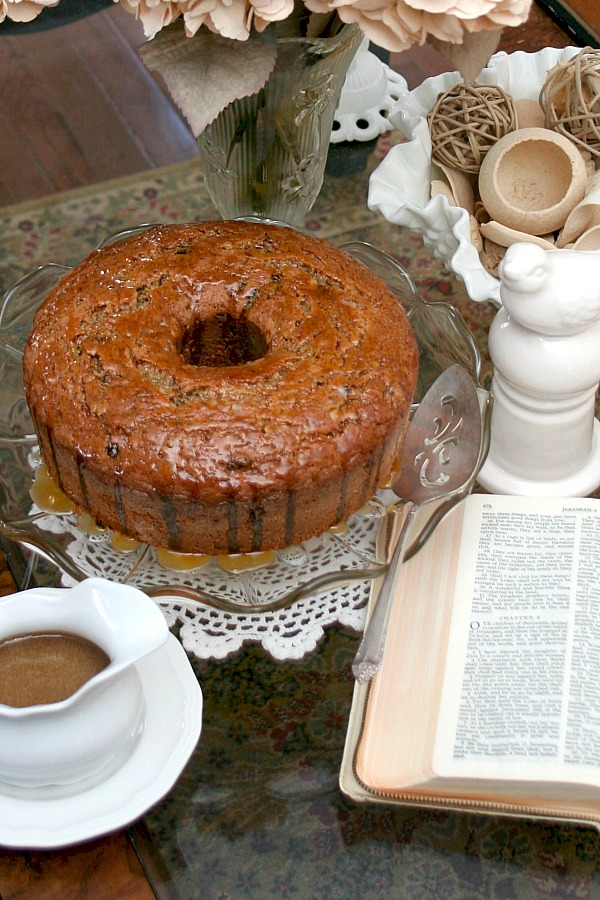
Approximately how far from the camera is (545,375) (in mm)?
946

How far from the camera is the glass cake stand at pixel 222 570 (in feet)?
2.98

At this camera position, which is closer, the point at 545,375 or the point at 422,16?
the point at 422,16

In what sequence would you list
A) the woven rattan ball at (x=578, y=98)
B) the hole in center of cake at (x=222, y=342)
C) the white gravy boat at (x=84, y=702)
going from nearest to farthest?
the white gravy boat at (x=84, y=702), the hole in center of cake at (x=222, y=342), the woven rattan ball at (x=578, y=98)

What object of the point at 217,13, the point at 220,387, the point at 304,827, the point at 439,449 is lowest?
the point at 304,827

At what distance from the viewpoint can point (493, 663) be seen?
876mm

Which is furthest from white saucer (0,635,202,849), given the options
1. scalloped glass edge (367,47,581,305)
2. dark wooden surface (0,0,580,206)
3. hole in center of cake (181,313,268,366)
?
dark wooden surface (0,0,580,206)

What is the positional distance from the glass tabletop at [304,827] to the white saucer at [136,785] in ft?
0.19

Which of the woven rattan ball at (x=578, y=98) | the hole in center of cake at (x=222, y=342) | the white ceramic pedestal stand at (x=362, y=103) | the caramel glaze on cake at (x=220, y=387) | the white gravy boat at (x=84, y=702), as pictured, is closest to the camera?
the white gravy boat at (x=84, y=702)

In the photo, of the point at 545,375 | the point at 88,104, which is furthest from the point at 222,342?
the point at 88,104

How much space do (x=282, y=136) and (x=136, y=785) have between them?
2.04ft

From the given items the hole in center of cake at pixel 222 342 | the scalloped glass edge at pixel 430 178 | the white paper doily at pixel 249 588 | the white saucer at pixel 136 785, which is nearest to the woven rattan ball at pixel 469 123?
the scalloped glass edge at pixel 430 178

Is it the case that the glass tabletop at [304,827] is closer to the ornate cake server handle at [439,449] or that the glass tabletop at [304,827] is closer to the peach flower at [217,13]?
the ornate cake server handle at [439,449]

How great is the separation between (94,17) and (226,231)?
0.65 m

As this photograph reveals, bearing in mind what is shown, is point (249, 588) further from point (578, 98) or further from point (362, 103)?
point (362, 103)
